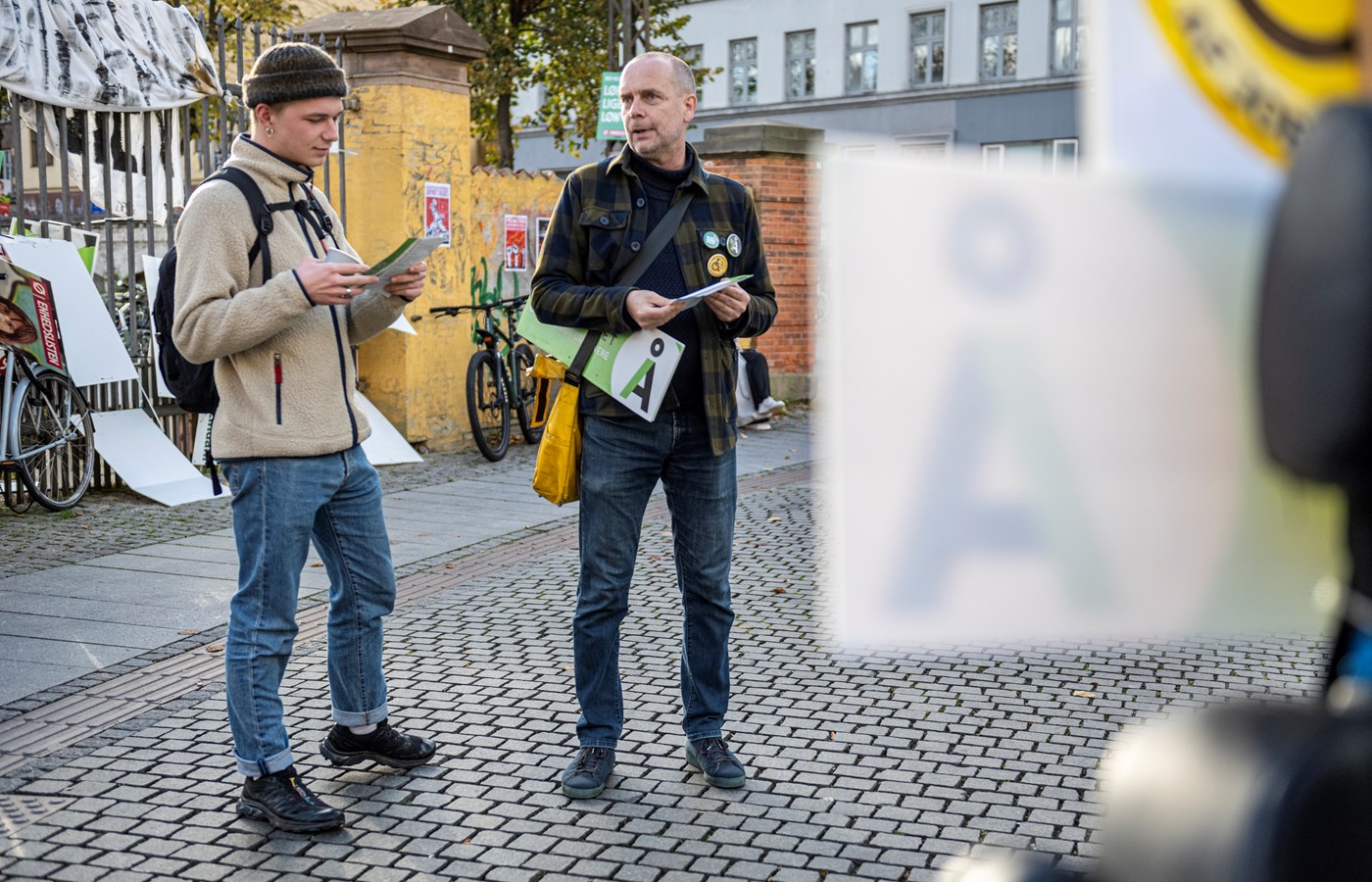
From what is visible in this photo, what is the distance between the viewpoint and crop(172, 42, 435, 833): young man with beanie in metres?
3.65

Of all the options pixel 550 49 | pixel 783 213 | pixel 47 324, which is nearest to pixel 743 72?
pixel 550 49

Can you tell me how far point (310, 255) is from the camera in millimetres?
3863

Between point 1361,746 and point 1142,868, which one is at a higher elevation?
point 1361,746

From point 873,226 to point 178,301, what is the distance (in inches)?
111

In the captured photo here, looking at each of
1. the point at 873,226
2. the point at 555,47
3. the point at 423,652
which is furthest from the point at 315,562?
the point at 555,47

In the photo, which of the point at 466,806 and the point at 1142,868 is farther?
the point at 466,806

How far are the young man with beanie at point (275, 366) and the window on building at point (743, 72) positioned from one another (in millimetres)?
41849

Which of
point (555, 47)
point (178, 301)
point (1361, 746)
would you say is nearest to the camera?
point (1361, 746)

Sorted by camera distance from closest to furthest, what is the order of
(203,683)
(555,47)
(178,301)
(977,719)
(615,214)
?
(178,301), (615,214), (977,719), (203,683), (555,47)

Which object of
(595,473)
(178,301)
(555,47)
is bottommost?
(595,473)

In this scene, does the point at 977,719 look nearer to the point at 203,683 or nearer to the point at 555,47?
the point at 203,683

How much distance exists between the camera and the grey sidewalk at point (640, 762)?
371 cm

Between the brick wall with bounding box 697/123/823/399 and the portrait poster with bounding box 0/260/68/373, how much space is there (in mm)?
7980

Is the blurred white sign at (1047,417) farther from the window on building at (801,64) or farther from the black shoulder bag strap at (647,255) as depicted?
the window on building at (801,64)
